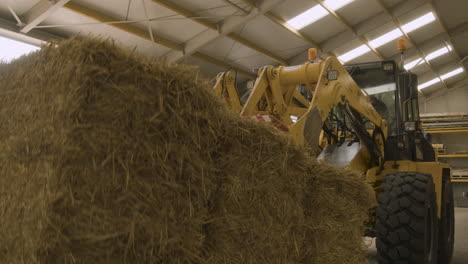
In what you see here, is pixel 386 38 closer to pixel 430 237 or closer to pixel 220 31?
pixel 220 31

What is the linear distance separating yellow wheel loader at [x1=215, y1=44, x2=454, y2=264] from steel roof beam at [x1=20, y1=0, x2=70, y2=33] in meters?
4.33

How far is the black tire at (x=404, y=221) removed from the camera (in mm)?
3594

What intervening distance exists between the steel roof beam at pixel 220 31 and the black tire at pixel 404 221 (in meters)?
6.21

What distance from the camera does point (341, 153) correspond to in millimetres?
4770

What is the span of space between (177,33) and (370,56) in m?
8.32

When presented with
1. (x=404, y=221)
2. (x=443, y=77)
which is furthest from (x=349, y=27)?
(x=443, y=77)

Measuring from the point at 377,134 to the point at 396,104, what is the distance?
55 centimetres

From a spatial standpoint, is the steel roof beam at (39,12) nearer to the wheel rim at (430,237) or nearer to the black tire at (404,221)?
the black tire at (404,221)

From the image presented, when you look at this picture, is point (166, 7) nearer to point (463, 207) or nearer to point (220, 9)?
point (220, 9)

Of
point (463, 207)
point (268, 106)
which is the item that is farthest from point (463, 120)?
point (268, 106)

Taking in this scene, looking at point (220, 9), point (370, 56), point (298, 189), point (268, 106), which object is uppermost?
point (370, 56)

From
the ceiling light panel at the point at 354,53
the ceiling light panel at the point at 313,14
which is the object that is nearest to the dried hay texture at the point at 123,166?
the ceiling light panel at the point at 313,14

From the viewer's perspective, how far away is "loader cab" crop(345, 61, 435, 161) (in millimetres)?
4977

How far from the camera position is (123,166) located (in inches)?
59.6
